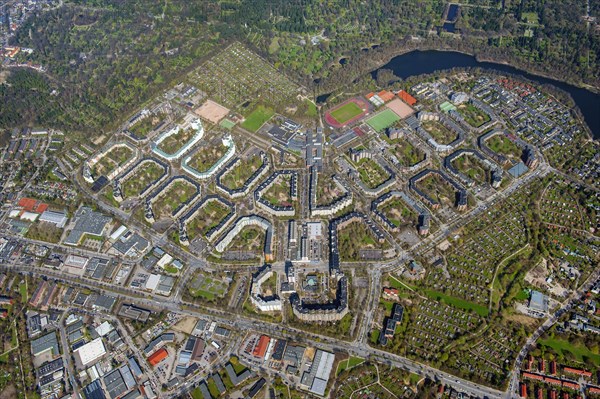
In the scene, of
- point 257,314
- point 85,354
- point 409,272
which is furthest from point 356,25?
point 85,354

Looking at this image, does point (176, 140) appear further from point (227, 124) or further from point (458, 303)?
point (458, 303)

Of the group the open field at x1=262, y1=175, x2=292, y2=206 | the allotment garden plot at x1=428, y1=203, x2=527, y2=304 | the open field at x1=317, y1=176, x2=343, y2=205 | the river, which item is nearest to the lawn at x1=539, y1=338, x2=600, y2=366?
the allotment garden plot at x1=428, y1=203, x2=527, y2=304

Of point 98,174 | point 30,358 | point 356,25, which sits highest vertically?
point 356,25

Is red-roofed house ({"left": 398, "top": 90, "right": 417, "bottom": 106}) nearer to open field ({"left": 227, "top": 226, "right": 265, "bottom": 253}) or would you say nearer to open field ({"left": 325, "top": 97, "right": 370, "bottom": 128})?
open field ({"left": 325, "top": 97, "right": 370, "bottom": 128})

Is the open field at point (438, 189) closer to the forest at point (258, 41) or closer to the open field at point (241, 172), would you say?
the open field at point (241, 172)

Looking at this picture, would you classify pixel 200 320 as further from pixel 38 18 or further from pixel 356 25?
pixel 38 18

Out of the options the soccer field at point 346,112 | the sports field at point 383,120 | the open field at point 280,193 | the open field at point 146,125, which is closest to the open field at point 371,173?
the sports field at point 383,120
